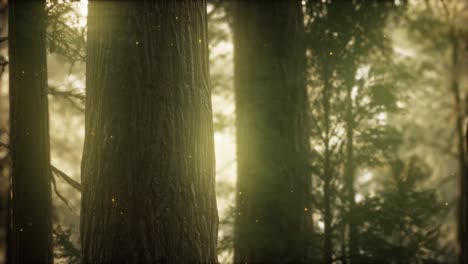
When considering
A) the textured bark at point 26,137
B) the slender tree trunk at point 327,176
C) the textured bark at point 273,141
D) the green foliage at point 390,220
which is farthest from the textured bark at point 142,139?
the green foliage at point 390,220

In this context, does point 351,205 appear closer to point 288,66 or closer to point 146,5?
point 288,66

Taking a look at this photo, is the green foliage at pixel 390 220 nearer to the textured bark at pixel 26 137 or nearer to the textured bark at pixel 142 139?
the textured bark at pixel 142 139

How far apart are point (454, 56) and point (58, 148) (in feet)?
50.2

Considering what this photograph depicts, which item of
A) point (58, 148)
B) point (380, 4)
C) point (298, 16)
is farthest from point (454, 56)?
point (58, 148)

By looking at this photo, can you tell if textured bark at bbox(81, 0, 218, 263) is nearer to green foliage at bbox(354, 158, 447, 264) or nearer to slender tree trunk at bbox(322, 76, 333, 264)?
slender tree trunk at bbox(322, 76, 333, 264)

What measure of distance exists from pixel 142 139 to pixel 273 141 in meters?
2.98

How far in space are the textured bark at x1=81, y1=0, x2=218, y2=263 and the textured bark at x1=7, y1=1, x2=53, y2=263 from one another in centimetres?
136

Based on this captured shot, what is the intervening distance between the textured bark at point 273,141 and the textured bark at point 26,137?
2.66 meters

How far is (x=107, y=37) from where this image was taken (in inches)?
121

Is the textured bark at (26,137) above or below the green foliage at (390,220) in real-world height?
above

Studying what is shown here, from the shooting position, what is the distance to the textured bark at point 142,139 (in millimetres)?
2984

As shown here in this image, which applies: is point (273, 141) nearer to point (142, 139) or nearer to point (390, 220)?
point (390, 220)

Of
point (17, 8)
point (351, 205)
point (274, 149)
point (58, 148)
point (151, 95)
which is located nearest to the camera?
point (151, 95)

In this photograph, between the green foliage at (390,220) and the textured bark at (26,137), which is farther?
the green foliage at (390,220)
